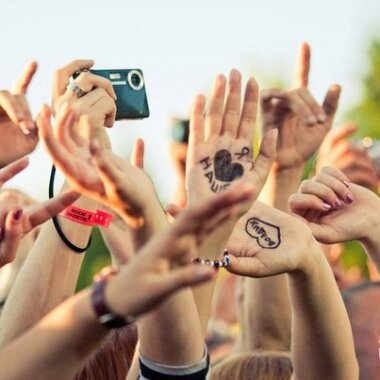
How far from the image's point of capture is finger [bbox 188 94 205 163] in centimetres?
265

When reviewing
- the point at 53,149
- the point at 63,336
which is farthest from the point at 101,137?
the point at 63,336

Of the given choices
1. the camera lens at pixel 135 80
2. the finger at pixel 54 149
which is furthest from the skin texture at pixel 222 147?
the finger at pixel 54 149

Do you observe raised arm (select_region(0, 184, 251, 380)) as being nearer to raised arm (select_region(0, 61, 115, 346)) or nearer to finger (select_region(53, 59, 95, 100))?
raised arm (select_region(0, 61, 115, 346))

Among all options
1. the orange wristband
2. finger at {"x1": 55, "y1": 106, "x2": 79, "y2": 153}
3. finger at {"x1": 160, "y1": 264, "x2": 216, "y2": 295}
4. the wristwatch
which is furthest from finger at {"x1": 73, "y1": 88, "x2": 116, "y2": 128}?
finger at {"x1": 160, "y1": 264, "x2": 216, "y2": 295}

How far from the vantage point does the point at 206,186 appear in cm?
257

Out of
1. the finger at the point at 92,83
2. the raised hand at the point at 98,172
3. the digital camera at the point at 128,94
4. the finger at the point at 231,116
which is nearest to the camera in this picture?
the raised hand at the point at 98,172

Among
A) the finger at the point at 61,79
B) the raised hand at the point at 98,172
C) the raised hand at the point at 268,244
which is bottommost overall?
the raised hand at the point at 268,244

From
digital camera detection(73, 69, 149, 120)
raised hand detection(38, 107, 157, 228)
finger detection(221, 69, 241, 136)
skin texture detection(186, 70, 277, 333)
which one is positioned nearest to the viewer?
raised hand detection(38, 107, 157, 228)

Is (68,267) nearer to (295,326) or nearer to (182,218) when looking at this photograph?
(295,326)

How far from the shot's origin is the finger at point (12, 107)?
2.98 metres

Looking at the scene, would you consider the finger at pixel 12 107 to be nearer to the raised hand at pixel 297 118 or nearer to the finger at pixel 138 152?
the finger at pixel 138 152

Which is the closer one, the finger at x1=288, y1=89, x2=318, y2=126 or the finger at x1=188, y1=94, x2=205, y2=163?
the finger at x1=188, y1=94, x2=205, y2=163

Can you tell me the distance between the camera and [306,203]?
2725 mm

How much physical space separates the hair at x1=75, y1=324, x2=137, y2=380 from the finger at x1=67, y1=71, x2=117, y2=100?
2.03 ft
